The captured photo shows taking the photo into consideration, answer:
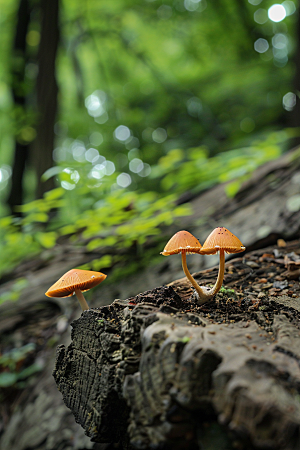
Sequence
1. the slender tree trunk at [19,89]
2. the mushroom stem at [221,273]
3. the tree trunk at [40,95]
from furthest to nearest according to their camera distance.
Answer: the slender tree trunk at [19,89] < the tree trunk at [40,95] < the mushroom stem at [221,273]

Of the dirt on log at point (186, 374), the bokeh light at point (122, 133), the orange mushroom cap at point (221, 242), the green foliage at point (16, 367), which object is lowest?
the green foliage at point (16, 367)

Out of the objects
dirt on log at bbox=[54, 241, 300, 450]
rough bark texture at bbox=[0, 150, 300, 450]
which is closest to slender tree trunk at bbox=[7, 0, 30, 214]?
rough bark texture at bbox=[0, 150, 300, 450]

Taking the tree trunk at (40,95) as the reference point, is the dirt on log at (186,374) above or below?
below

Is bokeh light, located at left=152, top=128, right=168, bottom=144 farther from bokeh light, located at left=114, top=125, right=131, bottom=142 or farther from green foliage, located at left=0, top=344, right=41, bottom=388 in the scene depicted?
green foliage, located at left=0, top=344, right=41, bottom=388

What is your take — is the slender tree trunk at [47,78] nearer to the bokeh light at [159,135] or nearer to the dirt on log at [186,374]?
the bokeh light at [159,135]

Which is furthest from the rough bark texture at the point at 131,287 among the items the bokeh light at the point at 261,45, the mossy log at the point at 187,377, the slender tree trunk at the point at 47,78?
the bokeh light at the point at 261,45

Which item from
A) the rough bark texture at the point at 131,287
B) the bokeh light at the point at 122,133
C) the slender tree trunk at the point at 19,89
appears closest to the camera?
the rough bark texture at the point at 131,287
